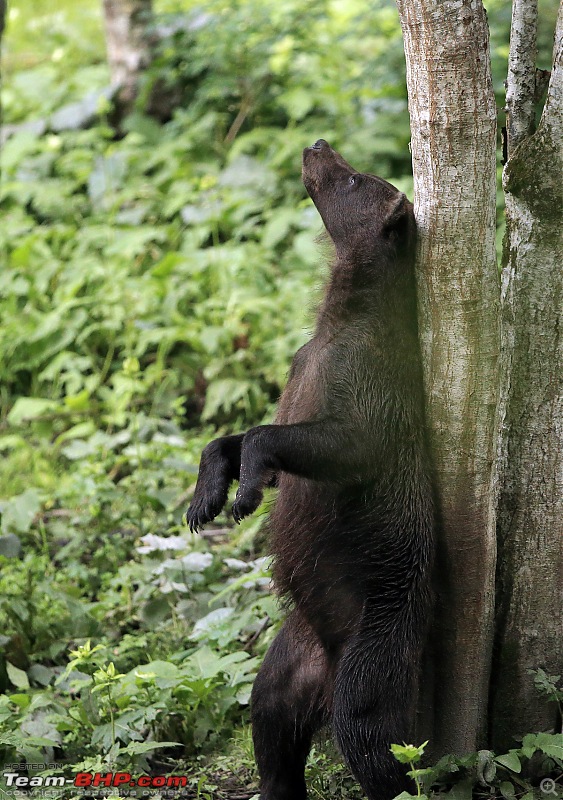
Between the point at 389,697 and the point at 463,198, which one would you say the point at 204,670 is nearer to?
the point at 389,697

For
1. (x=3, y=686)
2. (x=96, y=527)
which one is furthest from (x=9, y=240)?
(x=3, y=686)

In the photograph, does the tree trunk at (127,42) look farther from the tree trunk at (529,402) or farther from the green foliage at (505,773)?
the green foliage at (505,773)

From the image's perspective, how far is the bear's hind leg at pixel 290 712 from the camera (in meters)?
3.51

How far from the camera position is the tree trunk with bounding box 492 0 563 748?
3.27 m

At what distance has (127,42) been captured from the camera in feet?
31.4

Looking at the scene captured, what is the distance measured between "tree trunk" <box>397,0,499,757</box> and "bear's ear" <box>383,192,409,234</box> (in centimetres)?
6

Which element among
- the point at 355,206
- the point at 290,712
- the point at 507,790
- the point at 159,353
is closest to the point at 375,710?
the point at 290,712

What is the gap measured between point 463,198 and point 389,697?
1619mm

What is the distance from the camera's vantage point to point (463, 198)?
3.12 m

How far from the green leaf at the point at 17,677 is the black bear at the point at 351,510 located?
1179 mm

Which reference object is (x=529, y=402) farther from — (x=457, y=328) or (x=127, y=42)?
(x=127, y=42)

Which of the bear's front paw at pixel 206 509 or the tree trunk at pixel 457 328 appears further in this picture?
the bear's front paw at pixel 206 509

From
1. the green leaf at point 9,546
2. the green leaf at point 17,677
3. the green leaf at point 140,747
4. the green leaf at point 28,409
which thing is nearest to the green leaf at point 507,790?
the green leaf at point 140,747

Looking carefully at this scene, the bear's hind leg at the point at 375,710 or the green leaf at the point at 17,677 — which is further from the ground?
the bear's hind leg at the point at 375,710
